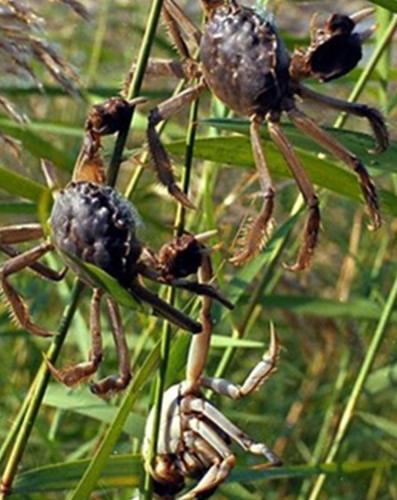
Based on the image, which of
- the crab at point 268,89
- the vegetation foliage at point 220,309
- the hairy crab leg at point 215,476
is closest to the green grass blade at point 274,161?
the vegetation foliage at point 220,309

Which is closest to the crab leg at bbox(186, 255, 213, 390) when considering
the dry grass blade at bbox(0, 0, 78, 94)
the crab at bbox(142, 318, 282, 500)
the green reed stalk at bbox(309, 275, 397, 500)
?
the crab at bbox(142, 318, 282, 500)

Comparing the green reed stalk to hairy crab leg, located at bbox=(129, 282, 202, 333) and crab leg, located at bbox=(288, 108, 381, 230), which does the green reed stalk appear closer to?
crab leg, located at bbox=(288, 108, 381, 230)

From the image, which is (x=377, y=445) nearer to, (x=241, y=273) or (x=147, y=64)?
(x=241, y=273)

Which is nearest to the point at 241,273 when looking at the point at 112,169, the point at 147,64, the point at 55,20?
the point at 147,64

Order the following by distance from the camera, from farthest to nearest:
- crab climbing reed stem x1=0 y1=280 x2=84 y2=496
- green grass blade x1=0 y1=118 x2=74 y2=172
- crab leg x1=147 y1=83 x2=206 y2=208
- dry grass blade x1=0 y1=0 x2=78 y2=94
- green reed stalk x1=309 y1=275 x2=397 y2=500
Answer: green reed stalk x1=309 y1=275 x2=397 y2=500, green grass blade x1=0 y1=118 x2=74 y2=172, dry grass blade x1=0 y1=0 x2=78 y2=94, crab climbing reed stem x1=0 y1=280 x2=84 y2=496, crab leg x1=147 y1=83 x2=206 y2=208

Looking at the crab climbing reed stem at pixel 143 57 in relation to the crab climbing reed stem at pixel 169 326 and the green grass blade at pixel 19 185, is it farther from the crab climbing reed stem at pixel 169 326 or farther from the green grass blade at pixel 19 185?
the green grass blade at pixel 19 185

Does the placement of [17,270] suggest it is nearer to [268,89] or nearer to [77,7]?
[268,89]
